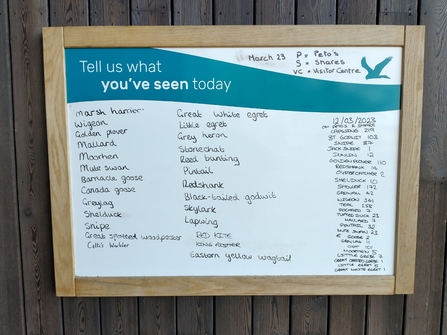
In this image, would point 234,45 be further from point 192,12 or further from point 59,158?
point 59,158

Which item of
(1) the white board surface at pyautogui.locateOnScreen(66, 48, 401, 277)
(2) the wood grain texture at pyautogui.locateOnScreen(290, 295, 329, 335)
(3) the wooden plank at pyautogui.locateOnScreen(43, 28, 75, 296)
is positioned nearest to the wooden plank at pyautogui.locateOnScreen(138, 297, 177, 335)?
(1) the white board surface at pyautogui.locateOnScreen(66, 48, 401, 277)

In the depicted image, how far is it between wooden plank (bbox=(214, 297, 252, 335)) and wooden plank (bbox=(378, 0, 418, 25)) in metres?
1.20

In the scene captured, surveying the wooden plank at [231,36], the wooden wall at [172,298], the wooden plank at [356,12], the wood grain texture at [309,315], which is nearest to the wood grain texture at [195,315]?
the wooden wall at [172,298]

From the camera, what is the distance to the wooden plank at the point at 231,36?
133cm

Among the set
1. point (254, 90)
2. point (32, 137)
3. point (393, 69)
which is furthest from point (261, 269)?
point (32, 137)

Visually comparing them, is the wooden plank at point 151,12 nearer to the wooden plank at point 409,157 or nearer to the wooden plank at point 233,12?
the wooden plank at point 233,12

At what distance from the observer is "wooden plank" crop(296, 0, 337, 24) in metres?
1.39

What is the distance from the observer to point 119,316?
1.48 m

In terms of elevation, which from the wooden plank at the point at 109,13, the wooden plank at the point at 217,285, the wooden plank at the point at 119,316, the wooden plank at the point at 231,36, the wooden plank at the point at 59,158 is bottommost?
the wooden plank at the point at 119,316

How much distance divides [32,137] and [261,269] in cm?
102

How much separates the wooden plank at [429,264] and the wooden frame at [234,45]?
3.6 inches

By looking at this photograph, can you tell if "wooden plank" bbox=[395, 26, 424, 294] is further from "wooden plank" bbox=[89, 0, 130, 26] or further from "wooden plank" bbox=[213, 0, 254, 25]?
"wooden plank" bbox=[89, 0, 130, 26]

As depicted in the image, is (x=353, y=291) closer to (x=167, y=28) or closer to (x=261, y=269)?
(x=261, y=269)

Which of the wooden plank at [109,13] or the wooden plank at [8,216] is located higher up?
the wooden plank at [109,13]
